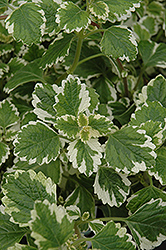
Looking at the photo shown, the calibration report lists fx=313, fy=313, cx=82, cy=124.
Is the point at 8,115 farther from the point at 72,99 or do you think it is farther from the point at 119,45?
the point at 119,45

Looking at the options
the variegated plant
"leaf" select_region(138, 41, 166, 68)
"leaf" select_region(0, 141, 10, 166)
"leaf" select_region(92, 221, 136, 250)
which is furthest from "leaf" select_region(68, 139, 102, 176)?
"leaf" select_region(138, 41, 166, 68)

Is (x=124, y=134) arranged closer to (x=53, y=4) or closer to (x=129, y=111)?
(x=129, y=111)

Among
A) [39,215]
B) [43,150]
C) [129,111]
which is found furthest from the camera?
[129,111]

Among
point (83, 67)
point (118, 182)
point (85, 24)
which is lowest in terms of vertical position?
point (118, 182)

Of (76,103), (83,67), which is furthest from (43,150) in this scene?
(83,67)

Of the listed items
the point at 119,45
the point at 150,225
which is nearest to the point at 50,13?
the point at 119,45
